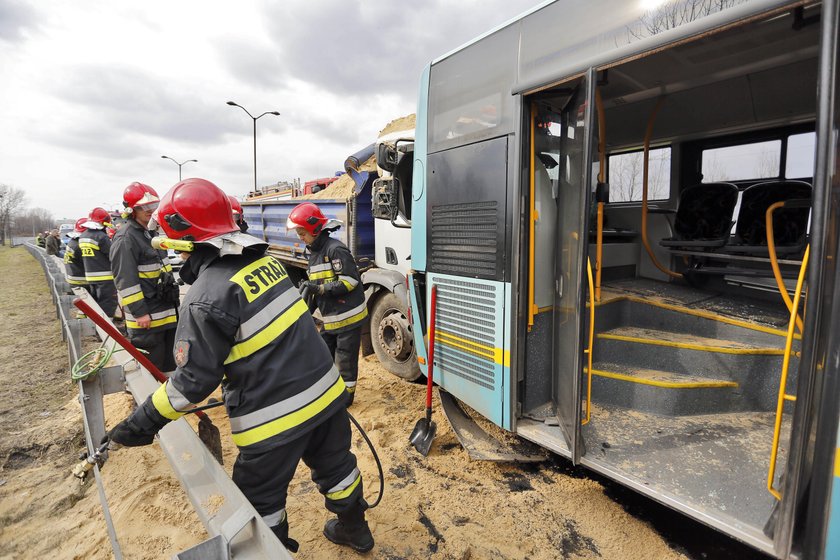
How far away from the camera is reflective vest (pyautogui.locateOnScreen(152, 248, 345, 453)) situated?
1.83m


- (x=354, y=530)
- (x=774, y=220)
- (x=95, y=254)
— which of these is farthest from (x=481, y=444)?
(x=95, y=254)

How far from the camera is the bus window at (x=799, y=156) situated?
13.2ft

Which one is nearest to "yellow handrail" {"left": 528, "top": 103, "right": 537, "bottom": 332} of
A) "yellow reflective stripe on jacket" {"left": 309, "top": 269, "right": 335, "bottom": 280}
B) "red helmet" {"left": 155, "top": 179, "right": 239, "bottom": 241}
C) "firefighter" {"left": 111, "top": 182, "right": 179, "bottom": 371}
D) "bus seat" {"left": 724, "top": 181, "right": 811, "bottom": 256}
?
"red helmet" {"left": 155, "top": 179, "right": 239, "bottom": 241}

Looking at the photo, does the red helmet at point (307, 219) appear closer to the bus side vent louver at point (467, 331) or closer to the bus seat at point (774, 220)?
the bus side vent louver at point (467, 331)

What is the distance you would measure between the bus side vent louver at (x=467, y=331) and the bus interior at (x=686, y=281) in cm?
25

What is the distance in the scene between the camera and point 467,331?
10.6 ft

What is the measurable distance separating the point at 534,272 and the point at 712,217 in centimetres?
279

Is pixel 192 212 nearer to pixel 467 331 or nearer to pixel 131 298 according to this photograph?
pixel 467 331

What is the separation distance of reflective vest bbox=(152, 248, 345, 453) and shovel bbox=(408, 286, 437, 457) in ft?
4.61

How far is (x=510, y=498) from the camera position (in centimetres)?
292

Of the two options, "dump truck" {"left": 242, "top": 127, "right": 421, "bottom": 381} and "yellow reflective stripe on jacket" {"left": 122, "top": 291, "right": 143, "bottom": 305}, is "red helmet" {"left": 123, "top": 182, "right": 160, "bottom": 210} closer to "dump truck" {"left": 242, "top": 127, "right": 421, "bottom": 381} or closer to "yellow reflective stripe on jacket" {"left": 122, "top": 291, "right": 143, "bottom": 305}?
"yellow reflective stripe on jacket" {"left": 122, "top": 291, "right": 143, "bottom": 305}

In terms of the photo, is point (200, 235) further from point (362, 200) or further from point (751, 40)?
point (362, 200)

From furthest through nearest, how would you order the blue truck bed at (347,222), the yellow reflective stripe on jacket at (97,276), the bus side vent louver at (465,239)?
the yellow reflective stripe on jacket at (97,276), the blue truck bed at (347,222), the bus side vent louver at (465,239)

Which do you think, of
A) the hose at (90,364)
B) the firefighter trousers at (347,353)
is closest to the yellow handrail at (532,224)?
the firefighter trousers at (347,353)
